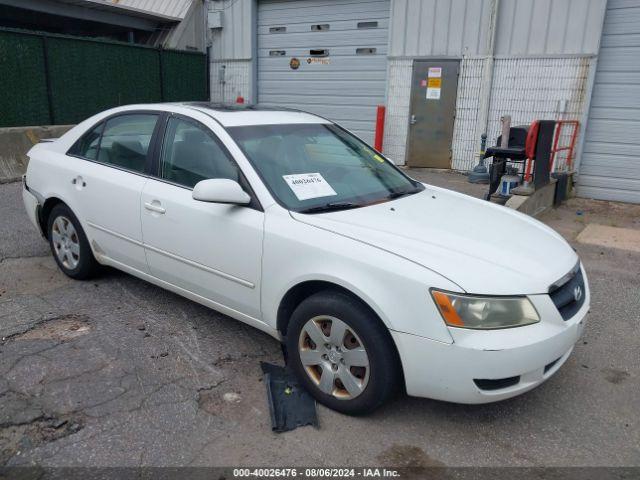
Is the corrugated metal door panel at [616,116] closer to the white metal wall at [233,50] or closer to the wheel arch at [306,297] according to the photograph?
the white metal wall at [233,50]

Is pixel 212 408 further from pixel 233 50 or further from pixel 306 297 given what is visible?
pixel 233 50

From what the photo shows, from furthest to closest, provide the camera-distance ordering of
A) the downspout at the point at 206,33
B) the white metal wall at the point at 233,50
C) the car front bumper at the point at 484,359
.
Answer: the downspout at the point at 206,33 < the white metal wall at the point at 233,50 < the car front bumper at the point at 484,359

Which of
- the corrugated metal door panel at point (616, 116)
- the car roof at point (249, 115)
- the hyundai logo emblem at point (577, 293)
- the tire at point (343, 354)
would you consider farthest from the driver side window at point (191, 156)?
the corrugated metal door panel at point (616, 116)

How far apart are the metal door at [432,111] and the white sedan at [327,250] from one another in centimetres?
687

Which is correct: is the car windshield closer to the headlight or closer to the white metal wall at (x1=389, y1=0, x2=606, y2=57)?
the headlight

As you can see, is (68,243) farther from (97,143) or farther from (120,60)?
(120,60)

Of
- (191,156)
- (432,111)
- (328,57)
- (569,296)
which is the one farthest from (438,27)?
(569,296)

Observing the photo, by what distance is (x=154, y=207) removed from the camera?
3.79 m

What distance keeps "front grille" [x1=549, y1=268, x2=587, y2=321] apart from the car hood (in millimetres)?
68

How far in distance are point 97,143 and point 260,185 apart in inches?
78.3

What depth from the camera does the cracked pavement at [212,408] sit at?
271cm

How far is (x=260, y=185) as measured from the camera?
10.9 ft

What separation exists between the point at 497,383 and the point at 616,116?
802cm

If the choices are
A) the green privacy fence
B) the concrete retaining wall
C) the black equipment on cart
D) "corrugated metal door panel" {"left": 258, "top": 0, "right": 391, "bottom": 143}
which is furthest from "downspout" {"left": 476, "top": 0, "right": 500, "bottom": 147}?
the concrete retaining wall
